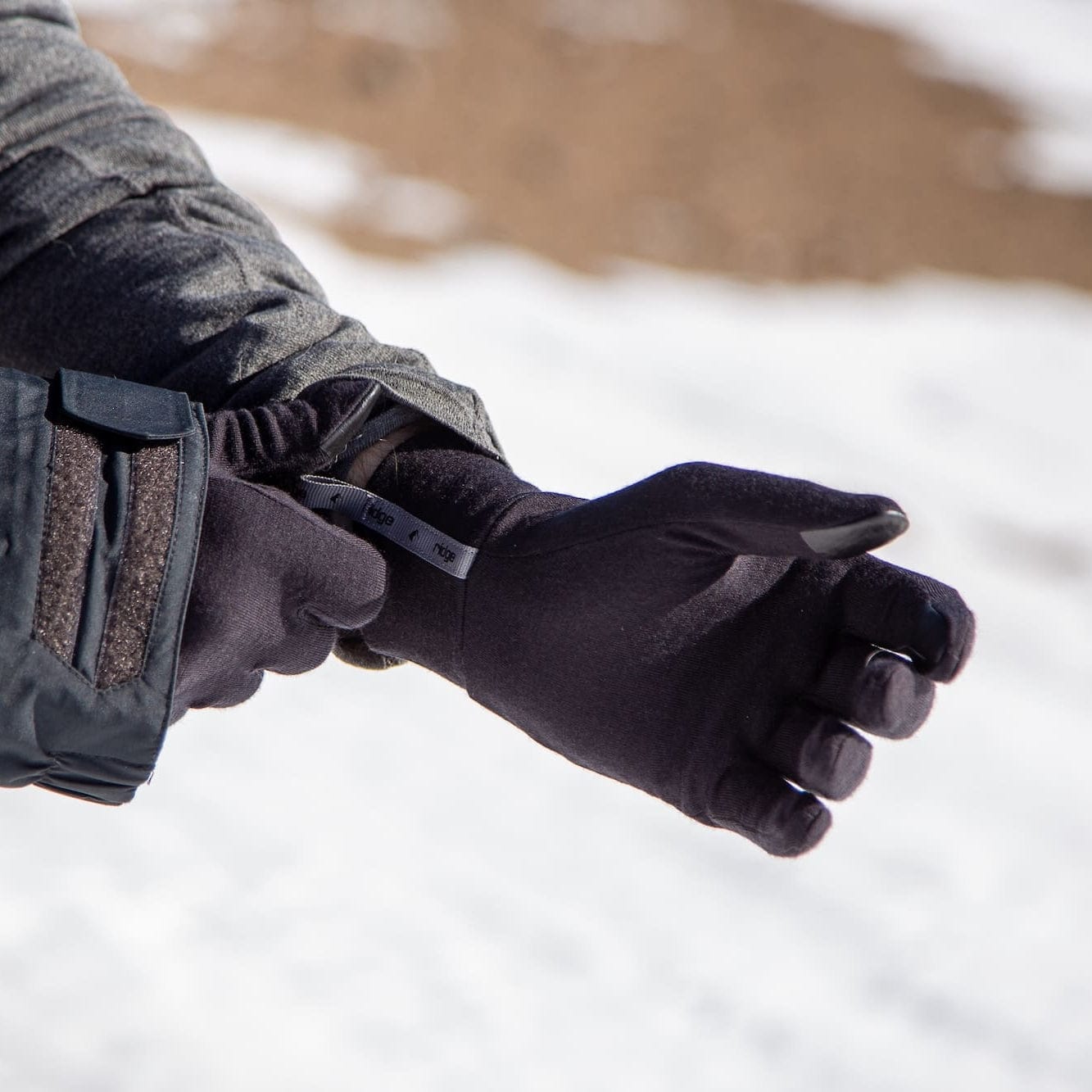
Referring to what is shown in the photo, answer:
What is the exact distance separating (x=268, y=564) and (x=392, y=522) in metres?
0.16

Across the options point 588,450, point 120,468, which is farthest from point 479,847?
point 588,450

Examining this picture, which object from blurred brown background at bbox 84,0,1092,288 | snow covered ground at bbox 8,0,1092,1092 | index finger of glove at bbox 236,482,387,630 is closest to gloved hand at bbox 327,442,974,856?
index finger of glove at bbox 236,482,387,630

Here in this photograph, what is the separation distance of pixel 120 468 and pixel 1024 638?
7.33 ft

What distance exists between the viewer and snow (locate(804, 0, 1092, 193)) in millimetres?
5133

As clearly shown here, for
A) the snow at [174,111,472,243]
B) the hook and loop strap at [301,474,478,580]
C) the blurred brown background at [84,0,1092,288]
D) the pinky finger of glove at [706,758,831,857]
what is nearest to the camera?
the pinky finger of glove at [706,758,831,857]

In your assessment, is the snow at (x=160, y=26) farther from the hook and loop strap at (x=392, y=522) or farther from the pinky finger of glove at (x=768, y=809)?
Answer: the pinky finger of glove at (x=768, y=809)

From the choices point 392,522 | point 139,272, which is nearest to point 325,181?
point 139,272

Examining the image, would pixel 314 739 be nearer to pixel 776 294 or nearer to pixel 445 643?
pixel 445 643

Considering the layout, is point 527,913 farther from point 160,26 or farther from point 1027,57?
point 1027,57

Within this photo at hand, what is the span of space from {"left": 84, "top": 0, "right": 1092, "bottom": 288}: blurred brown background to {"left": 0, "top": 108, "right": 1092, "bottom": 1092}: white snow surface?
6.17 ft

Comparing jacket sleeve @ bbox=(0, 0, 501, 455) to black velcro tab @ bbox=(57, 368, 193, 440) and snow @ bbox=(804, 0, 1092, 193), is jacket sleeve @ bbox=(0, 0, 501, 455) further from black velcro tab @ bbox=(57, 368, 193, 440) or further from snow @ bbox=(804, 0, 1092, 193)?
snow @ bbox=(804, 0, 1092, 193)

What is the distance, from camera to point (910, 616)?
0.97 metres

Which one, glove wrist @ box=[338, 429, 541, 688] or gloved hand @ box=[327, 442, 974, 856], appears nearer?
gloved hand @ box=[327, 442, 974, 856]

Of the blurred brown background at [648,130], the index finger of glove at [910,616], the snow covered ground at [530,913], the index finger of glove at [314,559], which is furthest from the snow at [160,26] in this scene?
the index finger of glove at [910,616]
